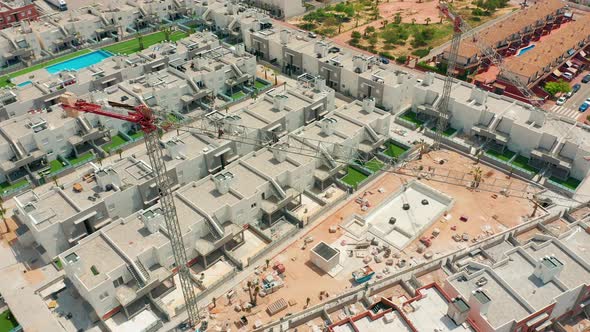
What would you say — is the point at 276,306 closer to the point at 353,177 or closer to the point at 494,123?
the point at 353,177

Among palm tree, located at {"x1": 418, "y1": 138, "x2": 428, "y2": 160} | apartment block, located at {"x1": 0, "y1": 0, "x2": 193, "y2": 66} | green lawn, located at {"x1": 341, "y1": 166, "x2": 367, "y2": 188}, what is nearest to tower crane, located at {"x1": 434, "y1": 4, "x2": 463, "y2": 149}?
palm tree, located at {"x1": 418, "y1": 138, "x2": 428, "y2": 160}

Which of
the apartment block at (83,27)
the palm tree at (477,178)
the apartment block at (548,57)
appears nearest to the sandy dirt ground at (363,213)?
the palm tree at (477,178)

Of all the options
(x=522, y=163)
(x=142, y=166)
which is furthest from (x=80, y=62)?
(x=522, y=163)

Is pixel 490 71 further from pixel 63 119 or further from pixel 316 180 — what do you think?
pixel 63 119

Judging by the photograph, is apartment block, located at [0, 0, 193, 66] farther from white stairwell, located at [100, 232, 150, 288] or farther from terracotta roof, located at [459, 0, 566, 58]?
white stairwell, located at [100, 232, 150, 288]

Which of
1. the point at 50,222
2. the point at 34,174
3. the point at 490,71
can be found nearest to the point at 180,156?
the point at 50,222

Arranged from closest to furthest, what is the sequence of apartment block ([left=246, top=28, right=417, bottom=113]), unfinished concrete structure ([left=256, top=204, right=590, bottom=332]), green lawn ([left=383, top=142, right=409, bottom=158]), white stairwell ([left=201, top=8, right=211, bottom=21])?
unfinished concrete structure ([left=256, top=204, right=590, bottom=332]) → green lawn ([left=383, top=142, right=409, bottom=158]) → apartment block ([left=246, top=28, right=417, bottom=113]) → white stairwell ([left=201, top=8, right=211, bottom=21])
